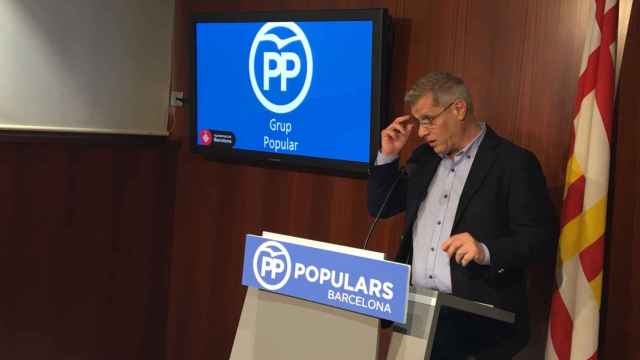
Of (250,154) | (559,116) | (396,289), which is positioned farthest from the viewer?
(250,154)

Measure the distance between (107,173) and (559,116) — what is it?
7.53 ft

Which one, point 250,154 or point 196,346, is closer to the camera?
point 250,154

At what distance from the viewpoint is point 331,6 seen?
3.93 meters

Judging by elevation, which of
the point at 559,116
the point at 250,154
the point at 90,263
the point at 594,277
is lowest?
the point at 90,263

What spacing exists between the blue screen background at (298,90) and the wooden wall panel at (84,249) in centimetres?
49

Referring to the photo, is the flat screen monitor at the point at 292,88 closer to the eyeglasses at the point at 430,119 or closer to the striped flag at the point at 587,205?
the eyeglasses at the point at 430,119

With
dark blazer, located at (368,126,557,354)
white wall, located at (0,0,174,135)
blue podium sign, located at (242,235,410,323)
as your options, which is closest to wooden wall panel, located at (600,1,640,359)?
dark blazer, located at (368,126,557,354)

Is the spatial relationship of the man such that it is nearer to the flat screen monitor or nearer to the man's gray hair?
the man's gray hair

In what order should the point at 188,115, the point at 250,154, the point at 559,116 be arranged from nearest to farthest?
the point at 559,116
the point at 250,154
the point at 188,115

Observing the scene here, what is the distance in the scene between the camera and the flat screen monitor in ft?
11.9

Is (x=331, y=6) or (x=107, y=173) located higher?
(x=331, y=6)

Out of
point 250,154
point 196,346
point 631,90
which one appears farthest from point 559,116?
point 196,346

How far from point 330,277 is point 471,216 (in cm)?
64

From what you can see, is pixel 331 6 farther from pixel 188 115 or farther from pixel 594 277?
pixel 594 277
